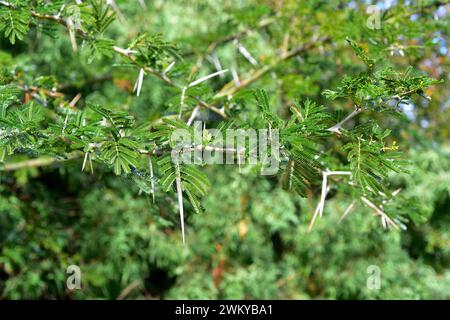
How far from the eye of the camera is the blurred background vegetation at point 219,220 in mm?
3219

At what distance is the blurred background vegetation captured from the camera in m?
3.22

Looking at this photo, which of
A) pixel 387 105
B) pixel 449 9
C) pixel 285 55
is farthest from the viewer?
pixel 449 9

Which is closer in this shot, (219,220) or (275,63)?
(275,63)

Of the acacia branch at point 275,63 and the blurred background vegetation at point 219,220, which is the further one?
the blurred background vegetation at point 219,220

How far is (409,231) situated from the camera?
417 cm

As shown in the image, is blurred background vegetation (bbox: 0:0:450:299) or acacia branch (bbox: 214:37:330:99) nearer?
acacia branch (bbox: 214:37:330:99)

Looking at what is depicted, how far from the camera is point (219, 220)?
3.75m

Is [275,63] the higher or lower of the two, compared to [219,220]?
higher

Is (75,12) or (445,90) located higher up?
(445,90)

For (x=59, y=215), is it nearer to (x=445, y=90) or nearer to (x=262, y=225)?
(x=262, y=225)
